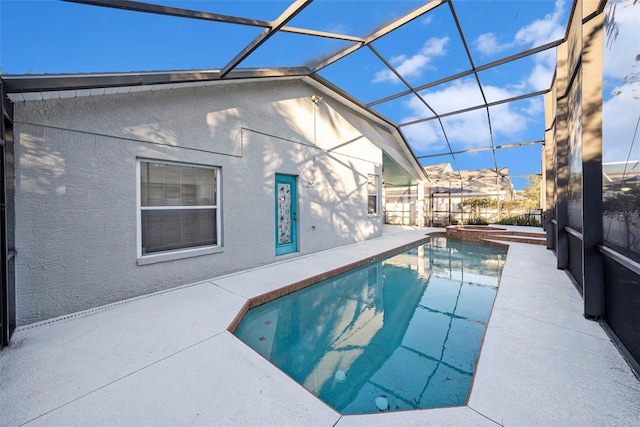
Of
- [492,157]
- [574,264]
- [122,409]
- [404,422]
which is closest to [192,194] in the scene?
[122,409]

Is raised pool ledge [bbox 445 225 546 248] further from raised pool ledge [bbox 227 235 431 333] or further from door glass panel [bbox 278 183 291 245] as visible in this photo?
door glass panel [bbox 278 183 291 245]

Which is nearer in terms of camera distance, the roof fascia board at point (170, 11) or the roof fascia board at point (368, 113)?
the roof fascia board at point (170, 11)

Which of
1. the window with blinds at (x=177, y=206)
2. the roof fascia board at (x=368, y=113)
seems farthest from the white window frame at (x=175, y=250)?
the roof fascia board at (x=368, y=113)

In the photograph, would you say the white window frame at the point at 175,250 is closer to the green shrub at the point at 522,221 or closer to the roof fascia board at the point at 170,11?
the roof fascia board at the point at 170,11

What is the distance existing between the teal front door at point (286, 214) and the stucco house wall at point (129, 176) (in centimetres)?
17

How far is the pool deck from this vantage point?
1583 millimetres

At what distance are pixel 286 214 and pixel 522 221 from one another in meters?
12.7

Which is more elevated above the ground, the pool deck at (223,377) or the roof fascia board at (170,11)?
the roof fascia board at (170,11)

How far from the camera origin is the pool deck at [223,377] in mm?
1583

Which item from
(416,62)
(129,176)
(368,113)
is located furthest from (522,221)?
(129,176)

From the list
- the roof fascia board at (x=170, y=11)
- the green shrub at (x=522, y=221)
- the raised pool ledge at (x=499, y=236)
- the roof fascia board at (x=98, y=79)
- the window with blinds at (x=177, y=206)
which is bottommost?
the raised pool ledge at (x=499, y=236)

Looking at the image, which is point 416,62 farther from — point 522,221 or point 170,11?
point 522,221

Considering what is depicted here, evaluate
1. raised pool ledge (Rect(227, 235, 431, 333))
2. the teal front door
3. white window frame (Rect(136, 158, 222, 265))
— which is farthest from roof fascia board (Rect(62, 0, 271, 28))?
raised pool ledge (Rect(227, 235, 431, 333))

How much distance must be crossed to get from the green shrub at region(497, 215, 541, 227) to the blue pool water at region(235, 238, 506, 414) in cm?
937
